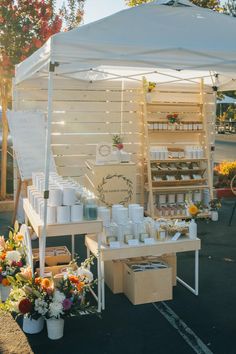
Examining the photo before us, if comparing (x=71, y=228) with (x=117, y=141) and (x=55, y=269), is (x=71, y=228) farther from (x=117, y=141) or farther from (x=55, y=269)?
(x=117, y=141)

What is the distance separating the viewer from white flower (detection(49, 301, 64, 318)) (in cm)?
343

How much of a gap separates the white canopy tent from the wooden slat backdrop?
285cm

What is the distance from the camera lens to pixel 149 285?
13.6 ft

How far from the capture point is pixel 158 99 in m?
7.95

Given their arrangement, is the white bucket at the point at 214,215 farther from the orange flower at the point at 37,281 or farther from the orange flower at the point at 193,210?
the orange flower at the point at 37,281

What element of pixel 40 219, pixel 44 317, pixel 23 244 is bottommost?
pixel 44 317

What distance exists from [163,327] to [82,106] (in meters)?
4.65

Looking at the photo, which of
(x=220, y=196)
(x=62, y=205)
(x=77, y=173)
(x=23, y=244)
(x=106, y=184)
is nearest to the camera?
(x=62, y=205)

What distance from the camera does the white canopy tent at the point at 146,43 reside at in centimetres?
369

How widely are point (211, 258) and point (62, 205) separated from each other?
238 centimetres

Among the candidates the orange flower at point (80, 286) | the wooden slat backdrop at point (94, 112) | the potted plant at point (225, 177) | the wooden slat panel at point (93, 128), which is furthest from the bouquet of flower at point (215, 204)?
the potted plant at point (225, 177)

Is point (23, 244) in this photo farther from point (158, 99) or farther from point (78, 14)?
point (78, 14)

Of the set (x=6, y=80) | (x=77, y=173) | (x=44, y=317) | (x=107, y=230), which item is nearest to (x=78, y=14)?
(x=6, y=80)

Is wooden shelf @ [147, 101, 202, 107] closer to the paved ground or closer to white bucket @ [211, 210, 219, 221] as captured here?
white bucket @ [211, 210, 219, 221]
